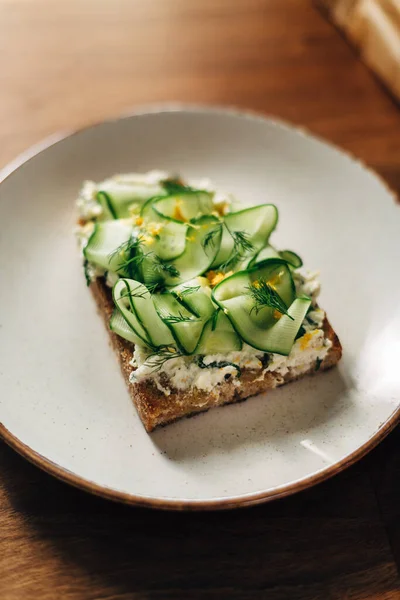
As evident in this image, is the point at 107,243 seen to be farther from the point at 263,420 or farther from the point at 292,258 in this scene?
the point at 263,420

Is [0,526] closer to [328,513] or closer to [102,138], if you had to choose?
[328,513]

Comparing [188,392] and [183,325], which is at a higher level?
[183,325]

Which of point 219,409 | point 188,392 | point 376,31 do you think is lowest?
point 219,409

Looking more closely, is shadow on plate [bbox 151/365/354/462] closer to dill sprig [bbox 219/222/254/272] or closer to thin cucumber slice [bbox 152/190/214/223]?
dill sprig [bbox 219/222/254/272]

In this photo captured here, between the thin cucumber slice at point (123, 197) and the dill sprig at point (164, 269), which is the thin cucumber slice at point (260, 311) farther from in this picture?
the thin cucumber slice at point (123, 197)

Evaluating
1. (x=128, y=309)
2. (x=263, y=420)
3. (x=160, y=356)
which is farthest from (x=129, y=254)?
(x=263, y=420)

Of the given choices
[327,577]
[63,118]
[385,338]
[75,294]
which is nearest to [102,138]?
[63,118]
